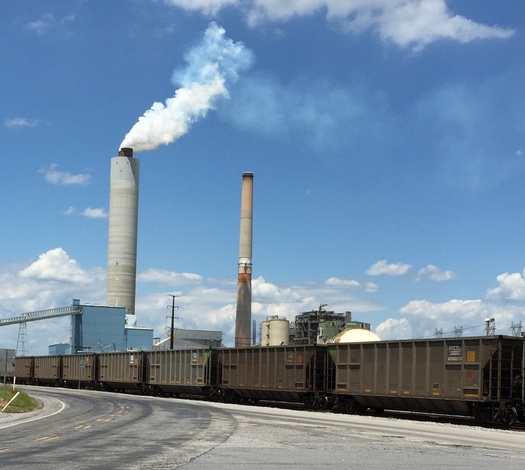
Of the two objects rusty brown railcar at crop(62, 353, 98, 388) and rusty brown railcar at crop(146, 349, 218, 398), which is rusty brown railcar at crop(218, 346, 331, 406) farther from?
rusty brown railcar at crop(62, 353, 98, 388)

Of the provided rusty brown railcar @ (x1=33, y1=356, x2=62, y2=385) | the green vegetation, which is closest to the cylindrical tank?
rusty brown railcar @ (x1=33, y1=356, x2=62, y2=385)

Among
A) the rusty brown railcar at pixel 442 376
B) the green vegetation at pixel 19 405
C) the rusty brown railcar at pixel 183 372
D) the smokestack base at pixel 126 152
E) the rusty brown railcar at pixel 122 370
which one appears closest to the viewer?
the rusty brown railcar at pixel 442 376

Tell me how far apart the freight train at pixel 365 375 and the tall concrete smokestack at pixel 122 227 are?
5567cm

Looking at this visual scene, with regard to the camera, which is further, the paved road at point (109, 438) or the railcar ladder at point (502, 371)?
the railcar ladder at point (502, 371)

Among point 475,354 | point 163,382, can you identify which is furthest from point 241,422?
point 163,382

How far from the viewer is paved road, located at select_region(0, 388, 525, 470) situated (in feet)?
50.0

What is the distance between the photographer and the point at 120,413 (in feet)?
105

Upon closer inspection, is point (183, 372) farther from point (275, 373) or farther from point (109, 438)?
point (109, 438)

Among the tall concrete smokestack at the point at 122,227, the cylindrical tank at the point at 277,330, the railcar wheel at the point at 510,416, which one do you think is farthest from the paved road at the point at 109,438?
the tall concrete smokestack at the point at 122,227

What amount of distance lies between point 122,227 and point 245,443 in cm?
9426

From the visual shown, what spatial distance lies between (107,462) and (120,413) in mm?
17714

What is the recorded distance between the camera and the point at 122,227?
11144cm

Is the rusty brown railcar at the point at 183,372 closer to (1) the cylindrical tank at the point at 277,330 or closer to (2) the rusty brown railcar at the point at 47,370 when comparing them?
(2) the rusty brown railcar at the point at 47,370

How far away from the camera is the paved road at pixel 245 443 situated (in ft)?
50.0
